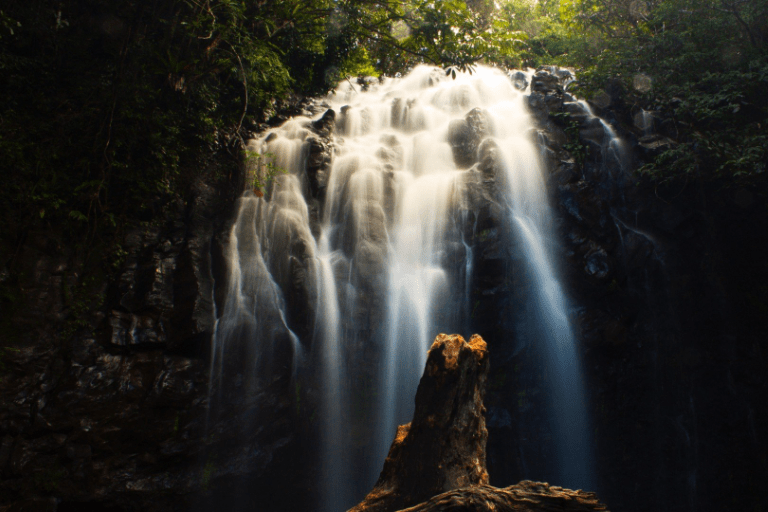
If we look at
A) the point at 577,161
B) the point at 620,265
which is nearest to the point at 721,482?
the point at 620,265

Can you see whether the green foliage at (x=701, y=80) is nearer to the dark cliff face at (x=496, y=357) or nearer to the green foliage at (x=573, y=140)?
the dark cliff face at (x=496, y=357)

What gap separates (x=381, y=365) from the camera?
20.8 ft

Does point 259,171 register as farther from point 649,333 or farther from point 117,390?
point 649,333

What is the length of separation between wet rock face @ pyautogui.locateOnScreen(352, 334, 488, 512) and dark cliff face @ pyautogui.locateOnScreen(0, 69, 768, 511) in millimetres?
2808

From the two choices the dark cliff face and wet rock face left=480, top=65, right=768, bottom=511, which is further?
wet rock face left=480, top=65, right=768, bottom=511

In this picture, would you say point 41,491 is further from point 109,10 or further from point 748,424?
point 748,424

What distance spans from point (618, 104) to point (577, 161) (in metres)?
2.40

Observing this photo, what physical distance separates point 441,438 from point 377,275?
12.1ft

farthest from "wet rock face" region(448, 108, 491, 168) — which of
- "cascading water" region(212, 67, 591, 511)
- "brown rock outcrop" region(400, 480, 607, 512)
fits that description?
"brown rock outcrop" region(400, 480, 607, 512)

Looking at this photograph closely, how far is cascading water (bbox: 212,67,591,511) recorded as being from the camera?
616 centimetres

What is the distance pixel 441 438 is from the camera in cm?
345

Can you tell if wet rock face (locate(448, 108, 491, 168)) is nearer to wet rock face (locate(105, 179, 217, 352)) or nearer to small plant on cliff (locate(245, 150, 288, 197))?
small plant on cliff (locate(245, 150, 288, 197))

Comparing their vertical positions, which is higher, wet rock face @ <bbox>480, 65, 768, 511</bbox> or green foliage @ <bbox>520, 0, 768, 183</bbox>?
green foliage @ <bbox>520, 0, 768, 183</bbox>

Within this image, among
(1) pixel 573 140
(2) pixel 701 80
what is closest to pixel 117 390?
(1) pixel 573 140
